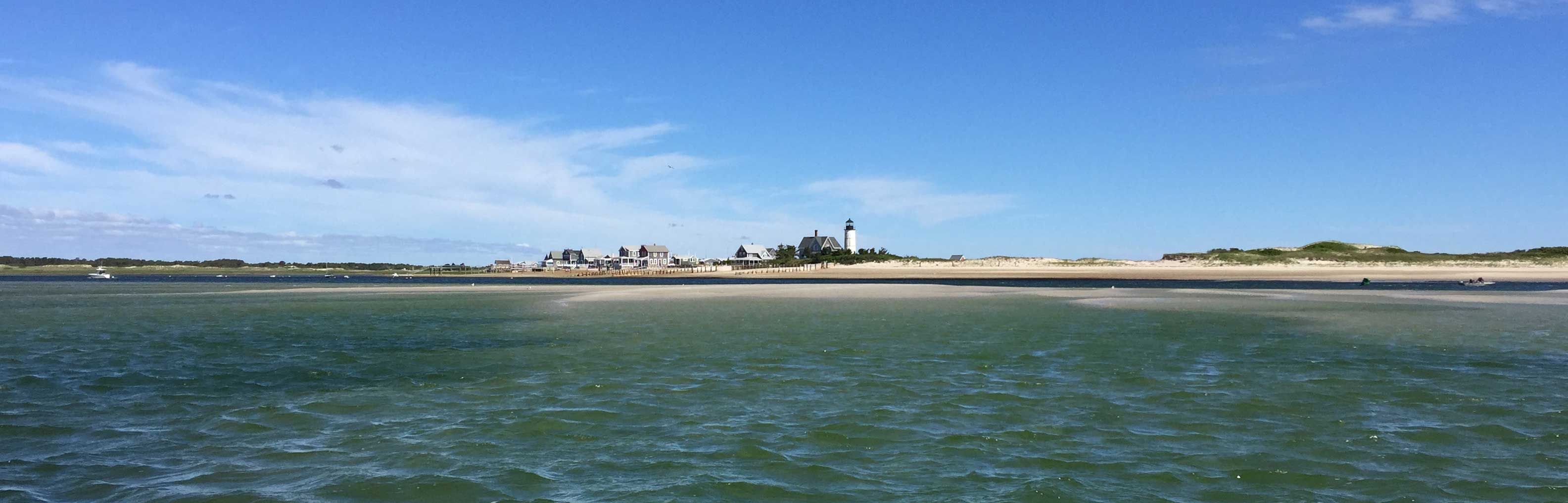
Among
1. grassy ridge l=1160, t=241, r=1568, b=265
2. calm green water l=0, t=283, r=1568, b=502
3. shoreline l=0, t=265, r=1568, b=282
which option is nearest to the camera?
calm green water l=0, t=283, r=1568, b=502

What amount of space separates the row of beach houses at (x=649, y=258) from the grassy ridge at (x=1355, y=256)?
200ft

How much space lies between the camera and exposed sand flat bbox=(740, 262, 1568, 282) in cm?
7875

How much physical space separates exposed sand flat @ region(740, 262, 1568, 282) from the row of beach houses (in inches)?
1116

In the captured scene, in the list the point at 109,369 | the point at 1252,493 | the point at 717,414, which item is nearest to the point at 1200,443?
the point at 1252,493

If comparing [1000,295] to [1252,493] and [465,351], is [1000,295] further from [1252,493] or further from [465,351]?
[1252,493]

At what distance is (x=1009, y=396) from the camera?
12.8 m

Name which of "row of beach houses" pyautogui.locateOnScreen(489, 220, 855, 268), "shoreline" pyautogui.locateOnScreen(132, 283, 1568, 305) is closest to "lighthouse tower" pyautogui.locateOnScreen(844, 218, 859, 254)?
"row of beach houses" pyautogui.locateOnScreen(489, 220, 855, 268)

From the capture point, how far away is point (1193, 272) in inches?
3632

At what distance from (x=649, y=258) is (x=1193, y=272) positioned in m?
108

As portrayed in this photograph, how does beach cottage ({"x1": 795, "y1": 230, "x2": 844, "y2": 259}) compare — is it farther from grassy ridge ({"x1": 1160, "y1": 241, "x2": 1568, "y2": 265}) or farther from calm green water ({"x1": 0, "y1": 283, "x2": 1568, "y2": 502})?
calm green water ({"x1": 0, "y1": 283, "x2": 1568, "y2": 502})

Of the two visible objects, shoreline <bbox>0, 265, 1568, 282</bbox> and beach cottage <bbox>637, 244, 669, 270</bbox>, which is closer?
shoreline <bbox>0, 265, 1568, 282</bbox>

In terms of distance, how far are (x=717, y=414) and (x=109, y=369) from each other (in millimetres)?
13891

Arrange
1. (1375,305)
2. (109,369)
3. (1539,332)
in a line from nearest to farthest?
(109,369) < (1539,332) < (1375,305)

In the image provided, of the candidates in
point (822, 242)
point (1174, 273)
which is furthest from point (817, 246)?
point (1174, 273)
